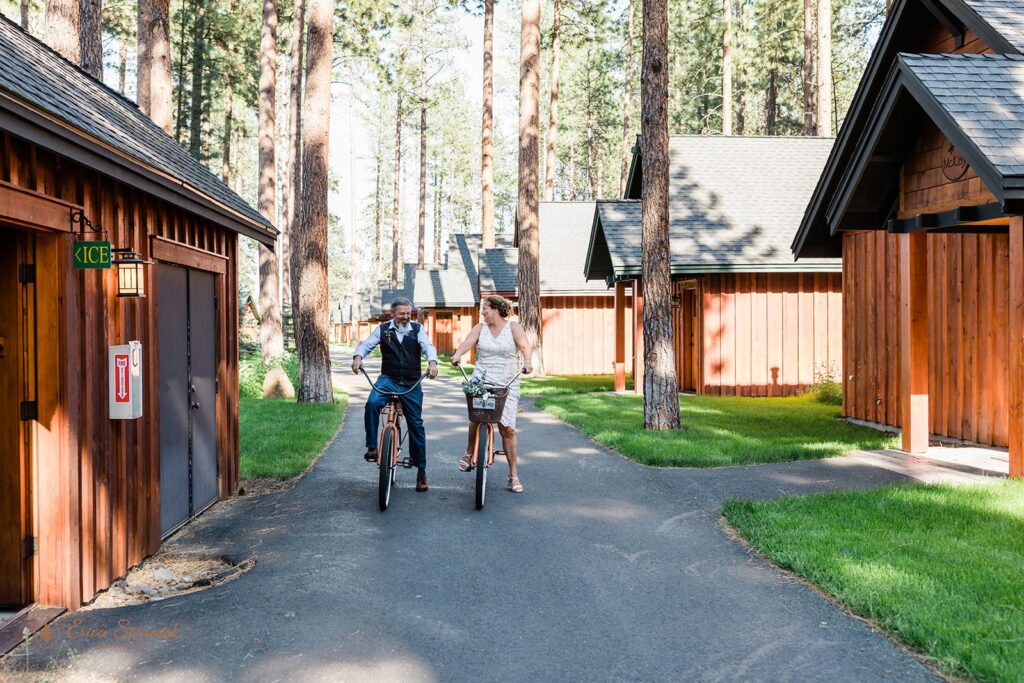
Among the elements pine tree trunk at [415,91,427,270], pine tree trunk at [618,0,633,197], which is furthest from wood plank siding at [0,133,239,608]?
pine tree trunk at [415,91,427,270]

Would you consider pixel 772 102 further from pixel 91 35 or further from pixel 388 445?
pixel 388 445

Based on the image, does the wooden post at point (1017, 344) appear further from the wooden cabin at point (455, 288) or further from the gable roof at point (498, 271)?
the wooden cabin at point (455, 288)

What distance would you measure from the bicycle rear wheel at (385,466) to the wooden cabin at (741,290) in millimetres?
11860

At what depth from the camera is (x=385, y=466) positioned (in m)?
7.84

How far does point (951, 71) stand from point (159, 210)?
791 centimetres

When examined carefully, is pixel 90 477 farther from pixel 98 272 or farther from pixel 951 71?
pixel 951 71

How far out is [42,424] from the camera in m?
5.30

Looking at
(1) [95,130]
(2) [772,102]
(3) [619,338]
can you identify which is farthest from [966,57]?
(2) [772,102]

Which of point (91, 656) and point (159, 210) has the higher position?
point (159, 210)

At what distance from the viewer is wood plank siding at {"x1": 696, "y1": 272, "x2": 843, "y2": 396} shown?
19688 millimetres

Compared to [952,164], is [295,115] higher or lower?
higher

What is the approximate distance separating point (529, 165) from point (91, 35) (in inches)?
445

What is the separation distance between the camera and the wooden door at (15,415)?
5238mm

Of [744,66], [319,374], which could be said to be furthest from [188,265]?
[744,66]
